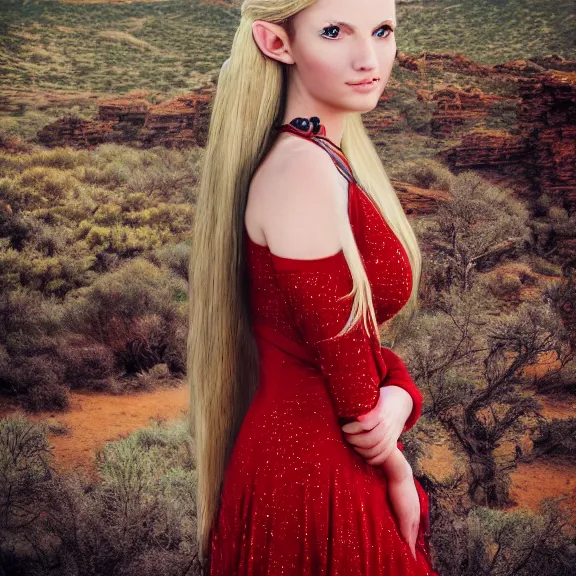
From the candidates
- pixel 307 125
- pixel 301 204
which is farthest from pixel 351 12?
pixel 301 204

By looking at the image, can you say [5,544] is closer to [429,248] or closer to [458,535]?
[458,535]

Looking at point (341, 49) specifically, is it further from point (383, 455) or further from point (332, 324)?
point (383, 455)

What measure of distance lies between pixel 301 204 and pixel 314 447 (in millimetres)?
411

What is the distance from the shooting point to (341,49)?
1390 mm

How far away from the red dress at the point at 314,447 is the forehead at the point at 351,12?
19cm

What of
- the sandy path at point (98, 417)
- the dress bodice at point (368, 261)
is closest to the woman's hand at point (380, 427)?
the dress bodice at point (368, 261)

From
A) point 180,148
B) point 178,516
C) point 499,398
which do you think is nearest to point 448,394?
point 499,398

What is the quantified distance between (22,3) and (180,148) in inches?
49.8

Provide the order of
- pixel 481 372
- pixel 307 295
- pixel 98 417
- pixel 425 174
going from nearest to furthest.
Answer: pixel 307 295 < pixel 98 417 < pixel 481 372 < pixel 425 174

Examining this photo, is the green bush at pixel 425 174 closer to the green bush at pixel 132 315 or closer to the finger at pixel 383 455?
the green bush at pixel 132 315

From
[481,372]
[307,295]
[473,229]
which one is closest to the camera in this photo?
[307,295]

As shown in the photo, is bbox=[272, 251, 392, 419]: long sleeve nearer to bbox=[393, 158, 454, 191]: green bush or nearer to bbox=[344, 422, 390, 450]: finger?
bbox=[344, 422, 390, 450]: finger

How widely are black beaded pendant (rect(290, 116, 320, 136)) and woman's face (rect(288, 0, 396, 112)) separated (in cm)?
5

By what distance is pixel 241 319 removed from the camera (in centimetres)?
153
